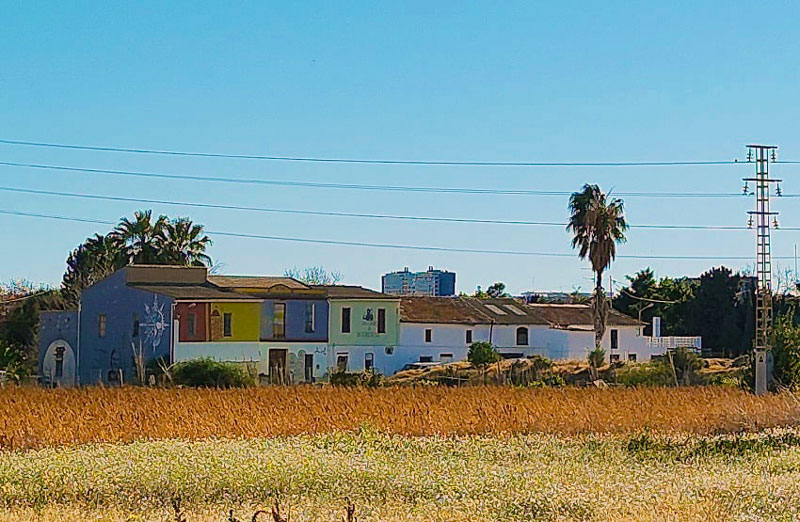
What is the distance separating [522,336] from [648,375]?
22381 millimetres

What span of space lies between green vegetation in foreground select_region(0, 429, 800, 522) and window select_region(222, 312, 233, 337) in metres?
38.0

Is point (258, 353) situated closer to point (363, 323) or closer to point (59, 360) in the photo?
point (363, 323)

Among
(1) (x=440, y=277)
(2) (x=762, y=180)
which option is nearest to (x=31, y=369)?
(2) (x=762, y=180)

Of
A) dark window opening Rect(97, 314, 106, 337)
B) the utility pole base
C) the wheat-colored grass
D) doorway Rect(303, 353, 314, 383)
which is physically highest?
dark window opening Rect(97, 314, 106, 337)

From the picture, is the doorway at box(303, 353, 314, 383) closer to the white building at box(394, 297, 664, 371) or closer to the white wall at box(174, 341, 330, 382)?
the white wall at box(174, 341, 330, 382)

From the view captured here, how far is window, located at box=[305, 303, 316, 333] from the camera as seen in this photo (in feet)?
198

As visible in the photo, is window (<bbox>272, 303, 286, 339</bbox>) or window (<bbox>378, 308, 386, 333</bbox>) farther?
window (<bbox>378, 308, 386, 333</bbox>)

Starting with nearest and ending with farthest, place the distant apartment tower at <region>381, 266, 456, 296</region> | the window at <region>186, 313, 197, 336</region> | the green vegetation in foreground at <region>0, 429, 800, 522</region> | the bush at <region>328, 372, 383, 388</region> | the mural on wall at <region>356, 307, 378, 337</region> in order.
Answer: the green vegetation in foreground at <region>0, 429, 800, 522</region>
the bush at <region>328, 372, 383, 388</region>
the window at <region>186, 313, 197, 336</region>
the mural on wall at <region>356, 307, 378, 337</region>
the distant apartment tower at <region>381, 266, 456, 296</region>

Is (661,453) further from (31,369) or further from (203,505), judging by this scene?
(31,369)

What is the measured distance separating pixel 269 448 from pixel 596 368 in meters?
35.9

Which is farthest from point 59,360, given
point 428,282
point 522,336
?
point 428,282

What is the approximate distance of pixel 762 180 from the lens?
41.8m

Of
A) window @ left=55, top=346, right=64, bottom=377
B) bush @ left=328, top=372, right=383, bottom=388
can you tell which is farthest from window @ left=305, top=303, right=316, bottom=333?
window @ left=55, top=346, right=64, bottom=377

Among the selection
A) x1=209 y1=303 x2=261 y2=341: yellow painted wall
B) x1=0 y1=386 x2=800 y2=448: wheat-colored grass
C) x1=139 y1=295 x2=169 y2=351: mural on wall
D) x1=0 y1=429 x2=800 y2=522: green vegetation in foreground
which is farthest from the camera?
x1=209 y1=303 x2=261 y2=341: yellow painted wall
